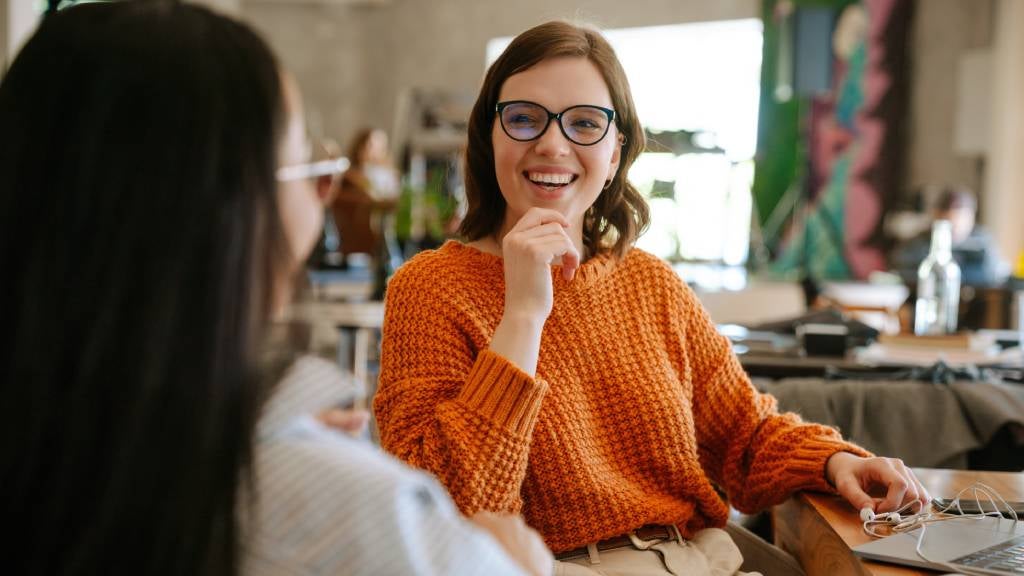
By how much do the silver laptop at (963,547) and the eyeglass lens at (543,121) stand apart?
2.21 feet

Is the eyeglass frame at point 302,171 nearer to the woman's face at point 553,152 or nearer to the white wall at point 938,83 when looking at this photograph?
the woman's face at point 553,152

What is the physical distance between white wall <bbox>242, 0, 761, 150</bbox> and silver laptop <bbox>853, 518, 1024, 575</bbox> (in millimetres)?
8366

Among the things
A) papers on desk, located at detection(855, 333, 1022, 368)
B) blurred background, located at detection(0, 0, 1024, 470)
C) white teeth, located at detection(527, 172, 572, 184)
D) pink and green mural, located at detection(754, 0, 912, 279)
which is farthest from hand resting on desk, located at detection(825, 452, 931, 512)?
pink and green mural, located at detection(754, 0, 912, 279)

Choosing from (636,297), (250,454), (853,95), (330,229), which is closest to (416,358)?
(636,297)

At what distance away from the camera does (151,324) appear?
0.59 m

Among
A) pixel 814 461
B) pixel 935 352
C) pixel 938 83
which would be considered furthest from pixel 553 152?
pixel 938 83

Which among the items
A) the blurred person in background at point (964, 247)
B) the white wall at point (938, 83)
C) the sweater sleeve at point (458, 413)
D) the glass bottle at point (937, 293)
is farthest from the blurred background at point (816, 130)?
the sweater sleeve at point (458, 413)

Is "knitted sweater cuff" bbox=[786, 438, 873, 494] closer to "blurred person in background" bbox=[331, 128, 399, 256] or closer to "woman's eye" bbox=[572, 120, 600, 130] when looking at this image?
"woman's eye" bbox=[572, 120, 600, 130]

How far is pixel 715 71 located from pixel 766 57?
1.51 ft

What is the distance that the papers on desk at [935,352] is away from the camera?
234cm

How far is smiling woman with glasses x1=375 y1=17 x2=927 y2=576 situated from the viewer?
1.16 m

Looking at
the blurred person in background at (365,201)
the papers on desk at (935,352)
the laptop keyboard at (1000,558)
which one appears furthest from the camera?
the blurred person in background at (365,201)

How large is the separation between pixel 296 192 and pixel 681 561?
2.55 feet

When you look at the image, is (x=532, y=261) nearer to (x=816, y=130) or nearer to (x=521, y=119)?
(x=521, y=119)
